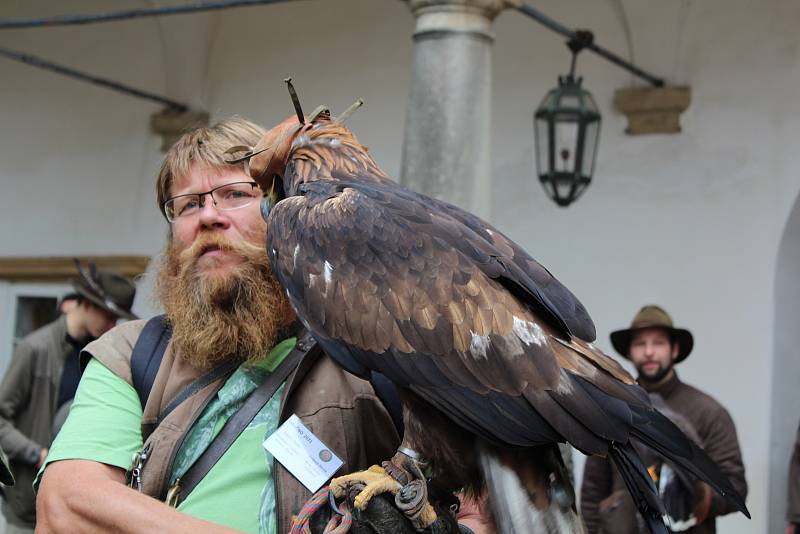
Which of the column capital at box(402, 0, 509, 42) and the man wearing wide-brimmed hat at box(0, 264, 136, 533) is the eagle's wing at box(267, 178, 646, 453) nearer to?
the column capital at box(402, 0, 509, 42)

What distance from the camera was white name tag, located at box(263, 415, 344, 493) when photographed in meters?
2.46

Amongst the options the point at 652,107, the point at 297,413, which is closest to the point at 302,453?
the point at 297,413

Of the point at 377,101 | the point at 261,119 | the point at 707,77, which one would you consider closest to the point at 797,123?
the point at 707,77

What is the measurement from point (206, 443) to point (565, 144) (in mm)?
4857

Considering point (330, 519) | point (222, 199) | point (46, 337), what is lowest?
point (46, 337)

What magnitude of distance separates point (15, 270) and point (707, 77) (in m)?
5.91

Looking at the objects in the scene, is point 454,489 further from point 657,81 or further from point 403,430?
point 657,81

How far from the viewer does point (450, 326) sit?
2492 mm

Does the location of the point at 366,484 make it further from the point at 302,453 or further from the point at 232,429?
the point at 232,429

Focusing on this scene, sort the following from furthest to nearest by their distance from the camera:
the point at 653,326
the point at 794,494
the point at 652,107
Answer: the point at 652,107 → the point at 794,494 → the point at 653,326

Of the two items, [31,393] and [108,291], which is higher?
[108,291]

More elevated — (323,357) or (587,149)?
(587,149)

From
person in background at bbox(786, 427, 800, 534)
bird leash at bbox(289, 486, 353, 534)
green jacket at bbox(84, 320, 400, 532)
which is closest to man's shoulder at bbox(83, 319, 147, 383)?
green jacket at bbox(84, 320, 400, 532)

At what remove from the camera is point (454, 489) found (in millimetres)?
2455
